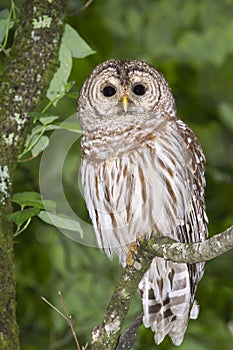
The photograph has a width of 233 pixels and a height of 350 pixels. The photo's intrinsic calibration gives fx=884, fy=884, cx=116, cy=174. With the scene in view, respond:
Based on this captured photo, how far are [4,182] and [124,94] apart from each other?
2.32 feet

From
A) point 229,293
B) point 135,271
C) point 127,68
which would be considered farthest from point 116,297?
point 229,293

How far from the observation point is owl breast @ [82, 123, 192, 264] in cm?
385

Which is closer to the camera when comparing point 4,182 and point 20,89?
point 4,182

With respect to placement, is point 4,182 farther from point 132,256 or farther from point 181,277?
point 181,277

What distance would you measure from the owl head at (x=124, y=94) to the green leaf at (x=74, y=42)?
15cm

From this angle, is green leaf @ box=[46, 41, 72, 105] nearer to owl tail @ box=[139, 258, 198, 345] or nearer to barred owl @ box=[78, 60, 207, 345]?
barred owl @ box=[78, 60, 207, 345]

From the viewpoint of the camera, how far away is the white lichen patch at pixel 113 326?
3.27 meters

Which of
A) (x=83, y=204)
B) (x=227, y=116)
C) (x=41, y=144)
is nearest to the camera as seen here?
(x=41, y=144)

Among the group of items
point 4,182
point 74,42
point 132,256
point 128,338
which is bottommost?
point 128,338

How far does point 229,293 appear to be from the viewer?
241 inches

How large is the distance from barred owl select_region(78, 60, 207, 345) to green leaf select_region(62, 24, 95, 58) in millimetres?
143

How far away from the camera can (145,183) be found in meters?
3.86

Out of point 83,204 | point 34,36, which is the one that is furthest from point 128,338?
point 83,204

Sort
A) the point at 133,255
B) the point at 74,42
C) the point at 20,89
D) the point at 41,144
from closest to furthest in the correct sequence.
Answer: the point at 133,255
the point at 20,89
the point at 41,144
the point at 74,42
